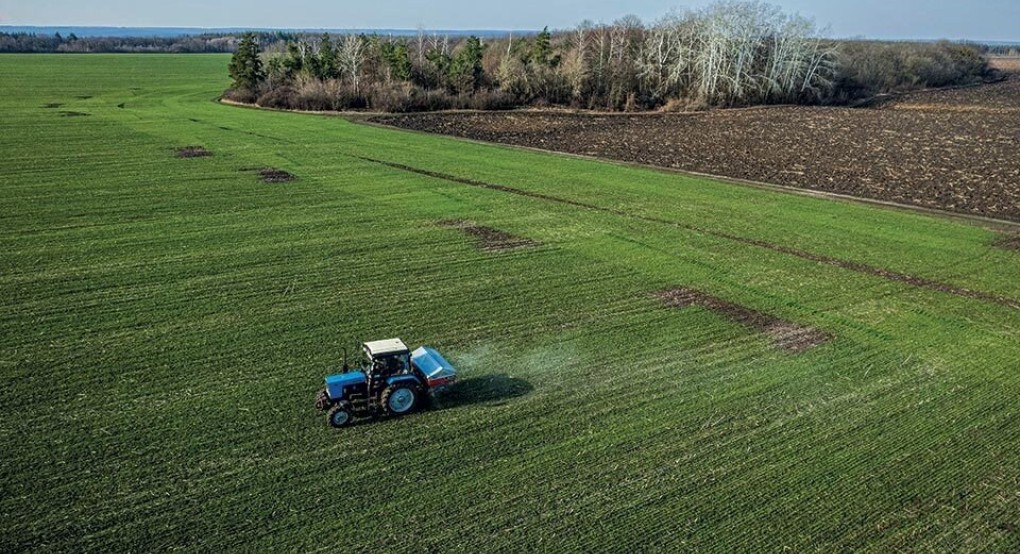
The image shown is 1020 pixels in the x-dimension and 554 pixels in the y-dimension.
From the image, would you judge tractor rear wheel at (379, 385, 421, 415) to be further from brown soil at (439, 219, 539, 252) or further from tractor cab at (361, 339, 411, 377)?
brown soil at (439, 219, 539, 252)

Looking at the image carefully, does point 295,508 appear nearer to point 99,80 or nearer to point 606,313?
point 606,313

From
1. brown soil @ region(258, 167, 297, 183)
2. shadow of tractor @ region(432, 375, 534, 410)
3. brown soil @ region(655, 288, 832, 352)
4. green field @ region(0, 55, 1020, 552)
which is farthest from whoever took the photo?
brown soil @ region(258, 167, 297, 183)

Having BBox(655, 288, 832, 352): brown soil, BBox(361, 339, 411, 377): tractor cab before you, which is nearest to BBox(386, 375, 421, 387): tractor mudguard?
BBox(361, 339, 411, 377): tractor cab

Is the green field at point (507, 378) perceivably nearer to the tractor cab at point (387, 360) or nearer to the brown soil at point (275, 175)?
the tractor cab at point (387, 360)

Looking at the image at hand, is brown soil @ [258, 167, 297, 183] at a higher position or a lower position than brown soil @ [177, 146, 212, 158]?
lower

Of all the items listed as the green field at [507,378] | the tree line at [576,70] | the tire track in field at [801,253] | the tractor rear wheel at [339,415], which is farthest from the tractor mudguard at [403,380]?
the tree line at [576,70]

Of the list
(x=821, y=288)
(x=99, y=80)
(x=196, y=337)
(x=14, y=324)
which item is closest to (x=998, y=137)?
(x=821, y=288)

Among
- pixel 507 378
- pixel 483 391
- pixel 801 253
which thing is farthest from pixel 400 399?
pixel 801 253
